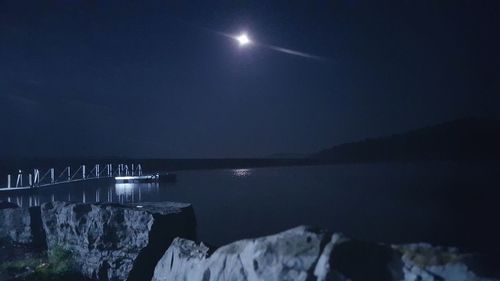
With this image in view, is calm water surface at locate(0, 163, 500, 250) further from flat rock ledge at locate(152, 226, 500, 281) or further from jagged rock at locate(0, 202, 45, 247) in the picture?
flat rock ledge at locate(152, 226, 500, 281)

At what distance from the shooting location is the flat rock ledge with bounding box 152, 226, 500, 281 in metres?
7.22

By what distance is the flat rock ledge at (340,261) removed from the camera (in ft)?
23.7

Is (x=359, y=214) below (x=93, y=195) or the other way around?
below

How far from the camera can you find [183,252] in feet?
40.0

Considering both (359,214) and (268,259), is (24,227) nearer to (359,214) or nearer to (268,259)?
(268,259)

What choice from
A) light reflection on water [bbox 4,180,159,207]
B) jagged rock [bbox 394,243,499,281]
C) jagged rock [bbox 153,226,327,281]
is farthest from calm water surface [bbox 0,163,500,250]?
jagged rock [bbox 394,243,499,281]

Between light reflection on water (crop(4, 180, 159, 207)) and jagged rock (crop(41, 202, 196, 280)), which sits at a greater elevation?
light reflection on water (crop(4, 180, 159, 207))

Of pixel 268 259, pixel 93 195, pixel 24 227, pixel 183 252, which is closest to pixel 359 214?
pixel 93 195

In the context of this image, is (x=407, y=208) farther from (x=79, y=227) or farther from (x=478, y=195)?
(x=79, y=227)

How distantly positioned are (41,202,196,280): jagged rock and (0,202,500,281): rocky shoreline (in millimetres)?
41

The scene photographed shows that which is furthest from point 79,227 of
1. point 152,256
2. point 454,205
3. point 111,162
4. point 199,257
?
point 111,162

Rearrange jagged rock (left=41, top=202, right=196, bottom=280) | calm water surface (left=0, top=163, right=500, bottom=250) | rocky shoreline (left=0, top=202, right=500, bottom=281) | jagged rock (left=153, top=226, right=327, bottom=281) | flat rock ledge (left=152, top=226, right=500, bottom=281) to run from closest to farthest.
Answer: flat rock ledge (left=152, top=226, right=500, bottom=281)
rocky shoreline (left=0, top=202, right=500, bottom=281)
jagged rock (left=153, top=226, right=327, bottom=281)
jagged rock (left=41, top=202, right=196, bottom=280)
calm water surface (left=0, top=163, right=500, bottom=250)

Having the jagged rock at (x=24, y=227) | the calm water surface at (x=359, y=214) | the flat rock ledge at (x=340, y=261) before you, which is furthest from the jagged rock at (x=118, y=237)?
the calm water surface at (x=359, y=214)

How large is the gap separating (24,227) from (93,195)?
79.3m
